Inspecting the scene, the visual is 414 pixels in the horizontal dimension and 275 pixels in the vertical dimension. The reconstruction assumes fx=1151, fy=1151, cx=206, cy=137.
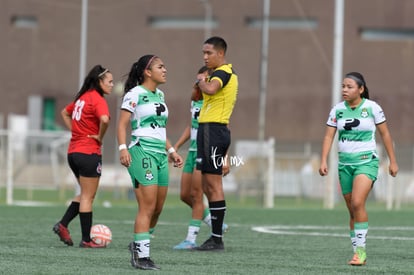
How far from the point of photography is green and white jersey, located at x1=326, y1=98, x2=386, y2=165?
1252 centimetres

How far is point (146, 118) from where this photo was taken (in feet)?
38.0

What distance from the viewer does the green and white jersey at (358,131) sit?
12.5 m

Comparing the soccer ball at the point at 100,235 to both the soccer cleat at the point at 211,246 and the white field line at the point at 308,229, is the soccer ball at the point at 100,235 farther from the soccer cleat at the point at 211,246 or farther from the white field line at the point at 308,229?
the white field line at the point at 308,229

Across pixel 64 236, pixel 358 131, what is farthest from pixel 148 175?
pixel 64 236

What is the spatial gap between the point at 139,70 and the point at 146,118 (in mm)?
538

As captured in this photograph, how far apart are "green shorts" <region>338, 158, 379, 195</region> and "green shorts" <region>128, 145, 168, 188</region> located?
221cm

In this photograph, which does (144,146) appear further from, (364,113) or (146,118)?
(364,113)

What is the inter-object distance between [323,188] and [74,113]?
22692mm

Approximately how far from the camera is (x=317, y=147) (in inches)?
2274

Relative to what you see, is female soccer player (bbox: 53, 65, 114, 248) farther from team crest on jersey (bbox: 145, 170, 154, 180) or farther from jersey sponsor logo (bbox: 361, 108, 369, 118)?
jersey sponsor logo (bbox: 361, 108, 369, 118)

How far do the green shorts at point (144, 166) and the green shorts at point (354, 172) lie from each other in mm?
2208

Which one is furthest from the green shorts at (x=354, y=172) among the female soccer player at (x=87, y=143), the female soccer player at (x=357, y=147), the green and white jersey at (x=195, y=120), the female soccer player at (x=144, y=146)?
the female soccer player at (x=87, y=143)

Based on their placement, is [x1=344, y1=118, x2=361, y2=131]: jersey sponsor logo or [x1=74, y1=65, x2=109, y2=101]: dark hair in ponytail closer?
[x1=344, y1=118, x2=361, y2=131]: jersey sponsor logo

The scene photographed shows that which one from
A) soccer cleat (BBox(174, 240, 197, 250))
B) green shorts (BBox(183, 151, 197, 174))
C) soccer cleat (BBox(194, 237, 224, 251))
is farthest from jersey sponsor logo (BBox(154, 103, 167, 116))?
green shorts (BBox(183, 151, 197, 174))
